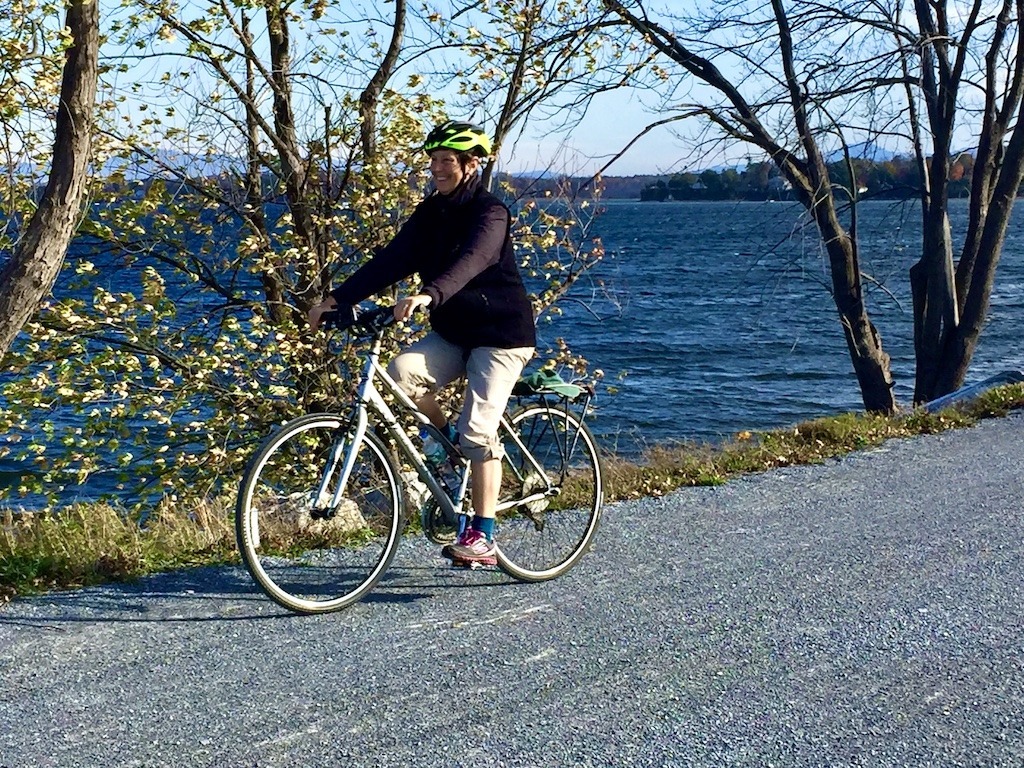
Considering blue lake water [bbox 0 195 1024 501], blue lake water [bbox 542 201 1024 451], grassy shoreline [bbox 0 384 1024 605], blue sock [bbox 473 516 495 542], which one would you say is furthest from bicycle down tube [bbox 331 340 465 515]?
blue lake water [bbox 542 201 1024 451]

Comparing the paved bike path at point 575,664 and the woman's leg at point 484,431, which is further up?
the woman's leg at point 484,431

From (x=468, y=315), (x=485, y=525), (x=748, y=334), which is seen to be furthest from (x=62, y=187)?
(x=748, y=334)

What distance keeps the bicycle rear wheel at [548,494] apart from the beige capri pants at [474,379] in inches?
16.4

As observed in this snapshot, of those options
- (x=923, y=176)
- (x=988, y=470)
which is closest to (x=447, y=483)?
(x=988, y=470)

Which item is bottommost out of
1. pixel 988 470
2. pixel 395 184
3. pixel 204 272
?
pixel 988 470

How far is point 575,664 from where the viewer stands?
4.75 metres

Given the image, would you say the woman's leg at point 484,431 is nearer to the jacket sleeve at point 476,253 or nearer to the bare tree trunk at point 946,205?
the jacket sleeve at point 476,253

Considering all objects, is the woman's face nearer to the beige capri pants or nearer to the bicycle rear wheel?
the beige capri pants

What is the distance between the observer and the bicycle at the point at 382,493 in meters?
5.33

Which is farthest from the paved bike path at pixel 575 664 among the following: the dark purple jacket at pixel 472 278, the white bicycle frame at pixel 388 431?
the dark purple jacket at pixel 472 278

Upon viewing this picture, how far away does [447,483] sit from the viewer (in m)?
5.71

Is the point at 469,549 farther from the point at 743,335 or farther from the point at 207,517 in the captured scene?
the point at 743,335

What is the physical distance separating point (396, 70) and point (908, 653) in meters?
8.48

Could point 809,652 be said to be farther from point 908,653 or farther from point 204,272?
point 204,272
